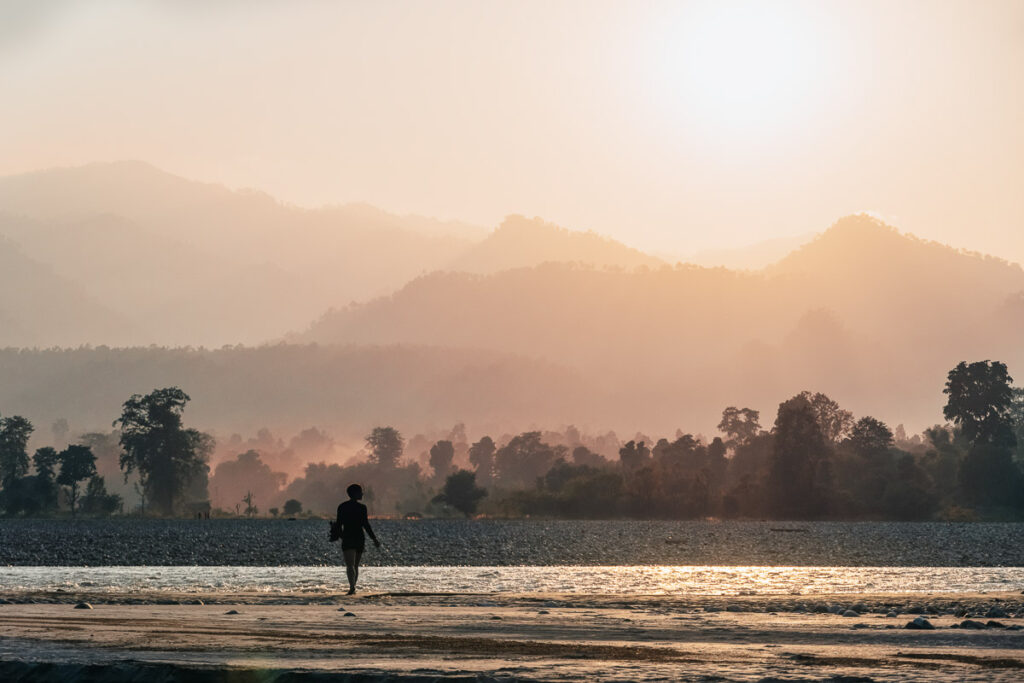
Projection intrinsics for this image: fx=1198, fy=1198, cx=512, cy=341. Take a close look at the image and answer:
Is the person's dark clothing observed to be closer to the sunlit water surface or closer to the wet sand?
the sunlit water surface

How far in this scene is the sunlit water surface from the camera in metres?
42.8

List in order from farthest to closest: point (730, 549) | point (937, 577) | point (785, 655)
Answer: point (730, 549) → point (937, 577) → point (785, 655)

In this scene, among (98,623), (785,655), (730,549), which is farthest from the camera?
(730,549)

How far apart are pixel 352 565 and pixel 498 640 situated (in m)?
15.4

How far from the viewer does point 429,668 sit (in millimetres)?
16797

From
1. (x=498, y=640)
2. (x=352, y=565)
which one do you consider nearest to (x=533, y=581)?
(x=352, y=565)

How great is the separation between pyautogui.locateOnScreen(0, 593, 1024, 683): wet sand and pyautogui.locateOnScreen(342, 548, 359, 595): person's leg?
2.78 meters

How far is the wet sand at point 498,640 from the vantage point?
16641 millimetres

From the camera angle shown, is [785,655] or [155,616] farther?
[155,616]

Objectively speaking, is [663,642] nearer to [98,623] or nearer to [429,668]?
[429,668]

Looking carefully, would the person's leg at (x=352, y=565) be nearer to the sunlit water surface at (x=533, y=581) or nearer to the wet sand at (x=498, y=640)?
the sunlit water surface at (x=533, y=581)

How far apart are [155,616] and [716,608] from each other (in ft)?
43.3

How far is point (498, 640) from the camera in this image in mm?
21109

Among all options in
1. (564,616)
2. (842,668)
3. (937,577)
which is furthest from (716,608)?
(937,577)
